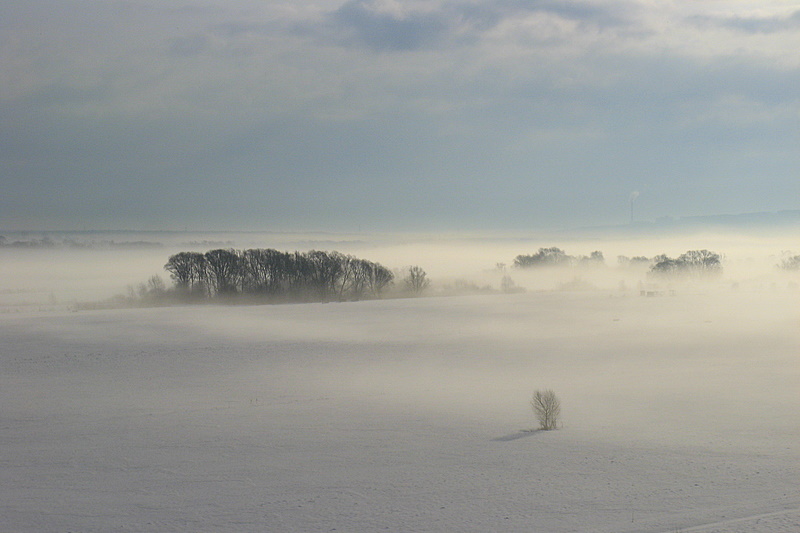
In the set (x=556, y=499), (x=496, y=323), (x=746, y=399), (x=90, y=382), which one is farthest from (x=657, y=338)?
(x=556, y=499)

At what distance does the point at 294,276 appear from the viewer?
77.8 meters

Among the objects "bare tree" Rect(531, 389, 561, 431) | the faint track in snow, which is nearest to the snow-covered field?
the faint track in snow

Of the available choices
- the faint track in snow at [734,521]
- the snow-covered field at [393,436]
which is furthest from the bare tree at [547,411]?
the faint track in snow at [734,521]

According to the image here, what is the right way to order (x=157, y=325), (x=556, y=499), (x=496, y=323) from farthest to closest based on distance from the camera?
(x=496, y=323) < (x=157, y=325) < (x=556, y=499)

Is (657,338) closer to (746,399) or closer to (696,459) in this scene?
(746,399)

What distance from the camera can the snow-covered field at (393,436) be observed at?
12469 millimetres

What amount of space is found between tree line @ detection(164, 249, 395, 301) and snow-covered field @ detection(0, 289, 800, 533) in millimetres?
28077

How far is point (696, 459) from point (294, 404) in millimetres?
13182

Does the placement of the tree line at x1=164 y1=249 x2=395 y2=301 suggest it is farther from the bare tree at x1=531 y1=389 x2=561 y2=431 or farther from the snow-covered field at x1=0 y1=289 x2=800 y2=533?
the bare tree at x1=531 y1=389 x2=561 y2=431

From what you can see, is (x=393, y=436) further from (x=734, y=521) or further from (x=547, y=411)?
(x=734, y=521)

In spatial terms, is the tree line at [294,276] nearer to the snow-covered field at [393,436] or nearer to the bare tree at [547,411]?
the snow-covered field at [393,436]

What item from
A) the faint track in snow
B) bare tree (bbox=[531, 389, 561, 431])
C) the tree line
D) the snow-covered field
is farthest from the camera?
the tree line

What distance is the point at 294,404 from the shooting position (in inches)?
956

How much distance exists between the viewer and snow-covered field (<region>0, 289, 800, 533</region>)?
40.9 feet
